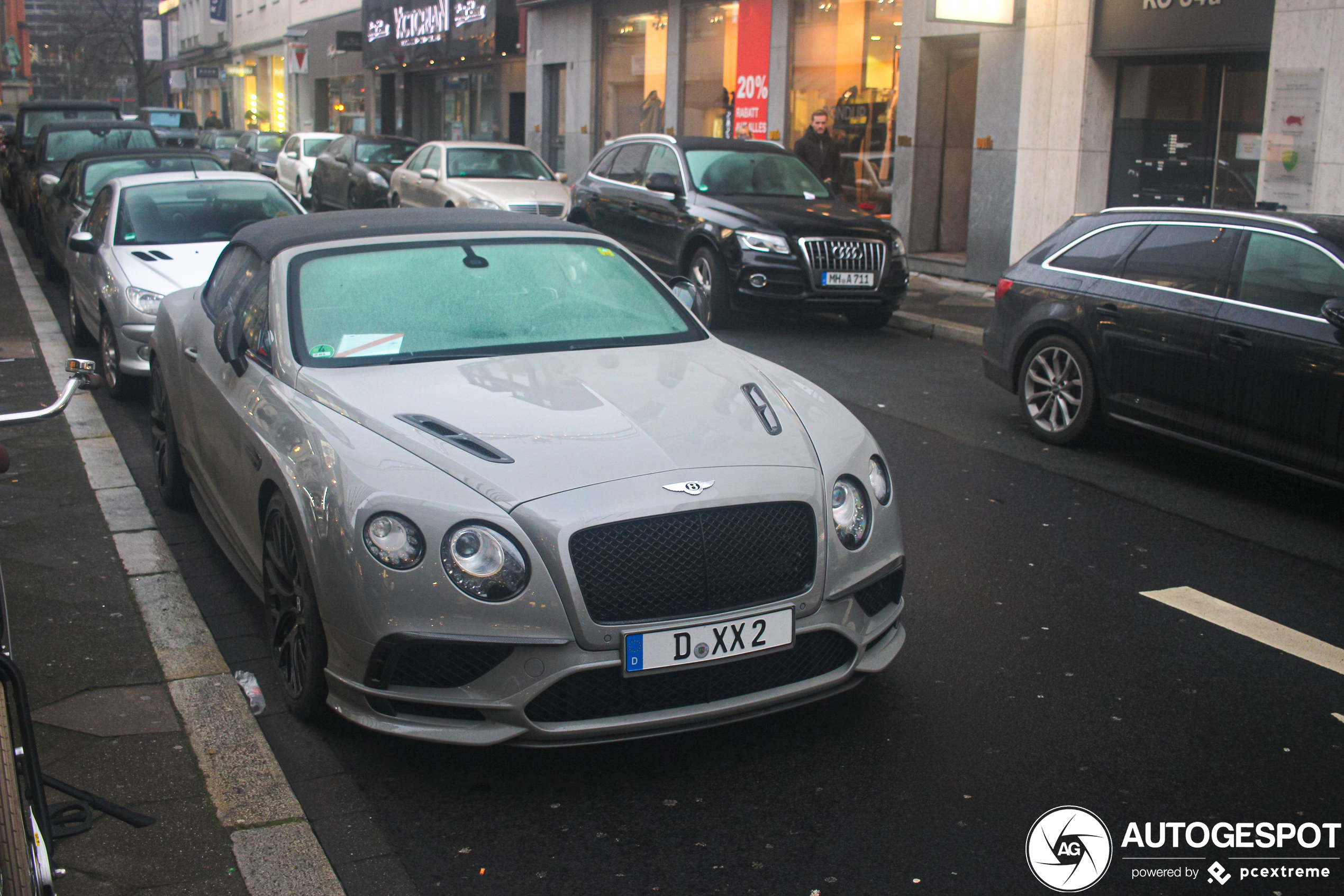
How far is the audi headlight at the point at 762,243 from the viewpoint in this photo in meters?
12.1

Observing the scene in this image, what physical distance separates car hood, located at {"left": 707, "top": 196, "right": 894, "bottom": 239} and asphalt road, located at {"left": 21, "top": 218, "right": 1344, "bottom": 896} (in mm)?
6523

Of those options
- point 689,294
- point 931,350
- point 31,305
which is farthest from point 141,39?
point 689,294

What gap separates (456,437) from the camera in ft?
A: 12.6

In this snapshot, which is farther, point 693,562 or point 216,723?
point 216,723

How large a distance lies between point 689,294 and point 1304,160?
8.82m

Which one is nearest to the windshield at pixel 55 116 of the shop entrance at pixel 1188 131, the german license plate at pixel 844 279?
the german license plate at pixel 844 279

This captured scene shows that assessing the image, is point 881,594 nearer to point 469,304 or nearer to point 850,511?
point 850,511

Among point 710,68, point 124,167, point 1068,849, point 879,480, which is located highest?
point 710,68

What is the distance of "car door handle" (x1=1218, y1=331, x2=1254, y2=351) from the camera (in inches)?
264

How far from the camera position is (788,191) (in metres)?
13.5

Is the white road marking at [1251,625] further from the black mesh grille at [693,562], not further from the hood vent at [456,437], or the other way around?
the hood vent at [456,437]

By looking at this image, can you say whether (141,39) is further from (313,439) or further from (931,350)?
(313,439)

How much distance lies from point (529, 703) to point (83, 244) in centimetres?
742

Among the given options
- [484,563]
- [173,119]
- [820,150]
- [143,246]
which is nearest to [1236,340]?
[484,563]
